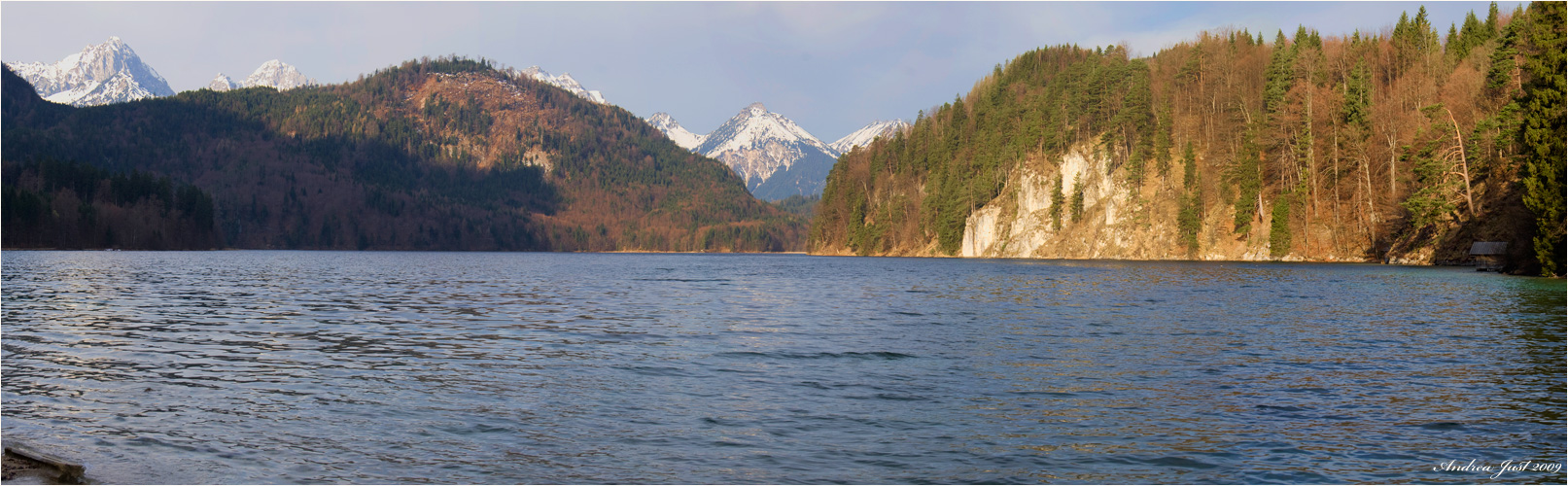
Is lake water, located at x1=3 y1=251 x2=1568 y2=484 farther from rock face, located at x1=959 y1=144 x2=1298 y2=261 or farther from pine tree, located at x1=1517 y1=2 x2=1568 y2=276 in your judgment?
rock face, located at x1=959 y1=144 x2=1298 y2=261

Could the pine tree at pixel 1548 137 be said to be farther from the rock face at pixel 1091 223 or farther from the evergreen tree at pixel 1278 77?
the evergreen tree at pixel 1278 77

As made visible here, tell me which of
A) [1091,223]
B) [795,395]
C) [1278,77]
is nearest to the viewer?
[795,395]

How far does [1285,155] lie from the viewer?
121 meters

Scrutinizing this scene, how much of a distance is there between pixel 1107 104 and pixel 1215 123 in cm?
2629

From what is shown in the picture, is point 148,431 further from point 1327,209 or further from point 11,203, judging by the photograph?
point 11,203

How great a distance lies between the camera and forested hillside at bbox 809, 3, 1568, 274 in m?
A: 77.8

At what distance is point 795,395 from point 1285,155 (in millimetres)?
120990

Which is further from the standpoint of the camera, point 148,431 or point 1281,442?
point 148,431

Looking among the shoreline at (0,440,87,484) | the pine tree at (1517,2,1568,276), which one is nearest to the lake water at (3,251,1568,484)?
the shoreline at (0,440,87,484)

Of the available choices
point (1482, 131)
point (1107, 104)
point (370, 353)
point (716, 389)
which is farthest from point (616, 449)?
point (1107, 104)

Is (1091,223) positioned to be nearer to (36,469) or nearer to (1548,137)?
(1548,137)

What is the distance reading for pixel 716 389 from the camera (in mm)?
20547

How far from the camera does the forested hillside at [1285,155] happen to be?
7781 centimetres

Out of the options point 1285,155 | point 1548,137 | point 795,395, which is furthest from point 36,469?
point 1285,155
